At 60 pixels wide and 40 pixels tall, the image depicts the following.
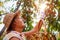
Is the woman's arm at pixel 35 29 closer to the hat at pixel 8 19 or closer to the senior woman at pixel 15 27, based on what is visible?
the senior woman at pixel 15 27

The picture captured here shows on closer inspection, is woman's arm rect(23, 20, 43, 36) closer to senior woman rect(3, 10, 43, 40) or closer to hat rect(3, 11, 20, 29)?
senior woman rect(3, 10, 43, 40)

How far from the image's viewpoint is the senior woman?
2129 millimetres

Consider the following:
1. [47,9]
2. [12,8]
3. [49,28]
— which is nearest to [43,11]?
[47,9]

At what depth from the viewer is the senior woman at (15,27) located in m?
2.13

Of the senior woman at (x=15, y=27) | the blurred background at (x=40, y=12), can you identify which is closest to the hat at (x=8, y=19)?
the senior woman at (x=15, y=27)

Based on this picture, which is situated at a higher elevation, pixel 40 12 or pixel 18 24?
pixel 40 12

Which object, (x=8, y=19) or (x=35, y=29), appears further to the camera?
(x=35, y=29)

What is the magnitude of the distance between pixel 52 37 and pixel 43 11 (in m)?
0.30

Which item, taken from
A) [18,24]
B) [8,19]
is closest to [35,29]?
[18,24]

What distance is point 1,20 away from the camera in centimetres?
230

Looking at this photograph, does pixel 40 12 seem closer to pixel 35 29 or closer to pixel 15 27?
pixel 35 29

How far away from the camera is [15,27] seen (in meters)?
2.20

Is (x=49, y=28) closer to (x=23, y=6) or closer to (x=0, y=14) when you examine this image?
(x=23, y=6)

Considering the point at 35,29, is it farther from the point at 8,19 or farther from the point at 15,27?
the point at 8,19
